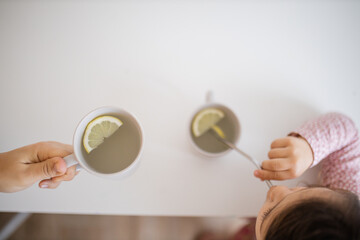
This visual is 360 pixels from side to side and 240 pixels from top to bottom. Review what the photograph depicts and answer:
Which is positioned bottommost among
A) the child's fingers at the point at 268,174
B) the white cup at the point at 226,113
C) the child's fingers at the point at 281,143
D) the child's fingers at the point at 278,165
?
the child's fingers at the point at 268,174

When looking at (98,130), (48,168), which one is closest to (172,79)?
(98,130)

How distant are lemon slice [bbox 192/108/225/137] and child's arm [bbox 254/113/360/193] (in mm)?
149

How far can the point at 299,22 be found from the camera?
2.14ft

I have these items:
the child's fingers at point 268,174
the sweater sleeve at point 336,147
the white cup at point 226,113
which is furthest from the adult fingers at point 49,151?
the sweater sleeve at point 336,147

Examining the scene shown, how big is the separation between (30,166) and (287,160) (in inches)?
21.9

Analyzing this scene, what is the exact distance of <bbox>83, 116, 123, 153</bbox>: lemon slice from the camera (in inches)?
16.5

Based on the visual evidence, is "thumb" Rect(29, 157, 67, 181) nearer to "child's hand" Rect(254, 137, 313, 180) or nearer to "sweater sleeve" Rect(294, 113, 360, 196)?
"child's hand" Rect(254, 137, 313, 180)

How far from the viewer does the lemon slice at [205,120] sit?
53cm

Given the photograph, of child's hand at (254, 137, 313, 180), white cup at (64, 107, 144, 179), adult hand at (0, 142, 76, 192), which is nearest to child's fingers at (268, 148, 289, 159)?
child's hand at (254, 137, 313, 180)

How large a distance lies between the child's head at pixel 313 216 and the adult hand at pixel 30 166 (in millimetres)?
414

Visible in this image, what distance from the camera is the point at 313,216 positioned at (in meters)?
0.38

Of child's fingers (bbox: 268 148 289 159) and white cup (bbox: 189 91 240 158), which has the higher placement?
white cup (bbox: 189 91 240 158)

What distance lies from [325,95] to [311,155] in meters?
0.22

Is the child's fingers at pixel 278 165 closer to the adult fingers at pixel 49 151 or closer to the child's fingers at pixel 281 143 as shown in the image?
the child's fingers at pixel 281 143
